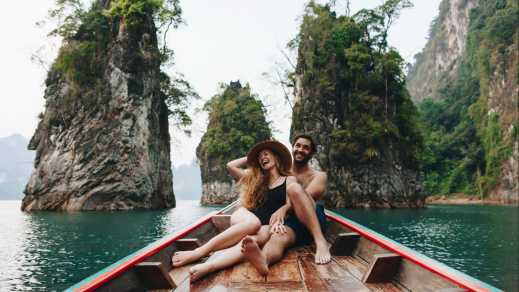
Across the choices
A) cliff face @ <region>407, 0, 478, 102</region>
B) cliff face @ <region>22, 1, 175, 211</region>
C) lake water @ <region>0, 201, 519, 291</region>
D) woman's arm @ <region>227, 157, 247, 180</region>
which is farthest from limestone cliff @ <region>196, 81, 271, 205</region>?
cliff face @ <region>407, 0, 478, 102</region>

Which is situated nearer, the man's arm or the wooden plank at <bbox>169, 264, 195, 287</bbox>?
the wooden plank at <bbox>169, 264, 195, 287</bbox>

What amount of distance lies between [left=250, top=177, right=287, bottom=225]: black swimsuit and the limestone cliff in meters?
42.4

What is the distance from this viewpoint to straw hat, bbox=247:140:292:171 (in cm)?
374

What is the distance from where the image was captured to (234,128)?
4762 centimetres

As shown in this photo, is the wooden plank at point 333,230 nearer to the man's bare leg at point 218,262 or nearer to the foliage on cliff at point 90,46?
the man's bare leg at point 218,262

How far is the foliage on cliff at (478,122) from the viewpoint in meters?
41.9

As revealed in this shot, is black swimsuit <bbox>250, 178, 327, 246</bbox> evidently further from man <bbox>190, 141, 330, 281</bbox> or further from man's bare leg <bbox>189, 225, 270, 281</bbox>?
man's bare leg <bbox>189, 225, 270, 281</bbox>

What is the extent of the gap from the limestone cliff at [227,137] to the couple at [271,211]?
42078 mm

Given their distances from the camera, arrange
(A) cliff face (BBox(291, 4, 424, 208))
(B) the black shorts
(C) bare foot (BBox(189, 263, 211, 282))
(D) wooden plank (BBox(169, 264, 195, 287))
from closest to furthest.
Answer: (C) bare foot (BBox(189, 263, 211, 282)) → (D) wooden plank (BBox(169, 264, 195, 287)) → (B) the black shorts → (A) cliff face (BBox(291, 4, 424, 208))

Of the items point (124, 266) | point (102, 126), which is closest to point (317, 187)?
point (124, 266)

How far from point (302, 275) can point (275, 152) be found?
4.10ft

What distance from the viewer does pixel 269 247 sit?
130 inches

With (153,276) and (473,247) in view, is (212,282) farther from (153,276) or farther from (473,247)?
(473,247)

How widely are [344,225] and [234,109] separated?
145ft
